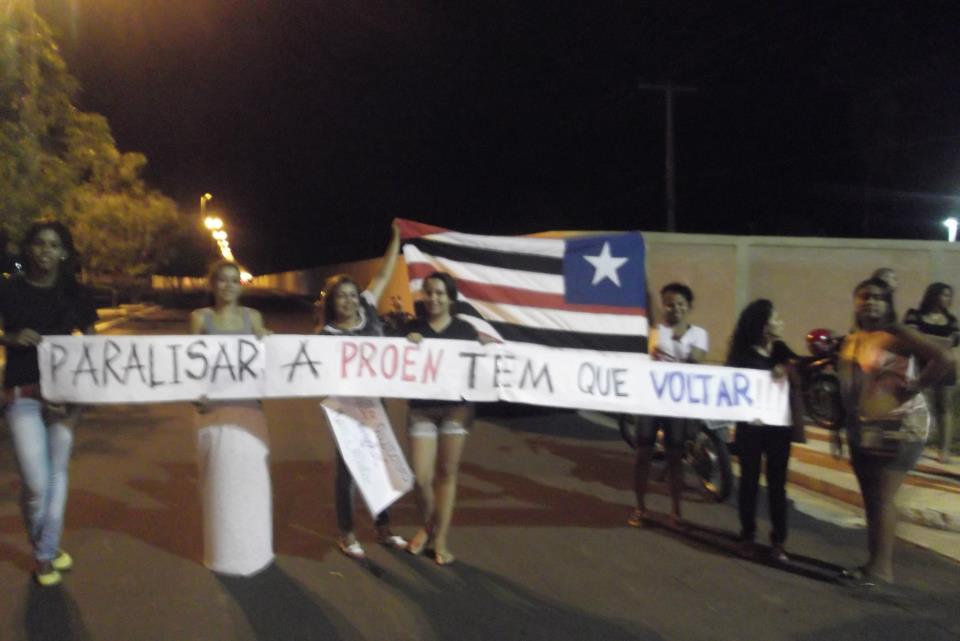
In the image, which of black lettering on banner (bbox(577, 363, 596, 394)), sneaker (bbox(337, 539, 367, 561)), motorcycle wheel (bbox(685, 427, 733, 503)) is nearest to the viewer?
sneaker (bbox(337, 539, 367, 561))

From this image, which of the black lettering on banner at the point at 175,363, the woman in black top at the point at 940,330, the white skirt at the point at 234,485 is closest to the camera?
the white skirt at the point at 234,485

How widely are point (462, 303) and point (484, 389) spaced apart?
2.37 ft

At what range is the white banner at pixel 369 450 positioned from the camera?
526 centimetres

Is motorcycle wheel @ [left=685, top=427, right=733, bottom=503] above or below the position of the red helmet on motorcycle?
below

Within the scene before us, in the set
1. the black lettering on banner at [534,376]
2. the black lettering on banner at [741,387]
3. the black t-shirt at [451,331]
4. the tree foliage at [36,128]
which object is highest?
the tree foliage at [36,128]

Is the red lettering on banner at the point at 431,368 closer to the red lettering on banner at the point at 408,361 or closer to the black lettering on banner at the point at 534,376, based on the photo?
the red lettering on banner at the point at 408,361

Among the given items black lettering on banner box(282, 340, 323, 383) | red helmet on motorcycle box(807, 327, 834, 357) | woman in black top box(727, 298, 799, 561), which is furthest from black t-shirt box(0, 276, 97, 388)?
red helmet on motorcycle box(807, 327, 834, 357)

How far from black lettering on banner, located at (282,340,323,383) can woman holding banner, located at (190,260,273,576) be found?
10.0 inches

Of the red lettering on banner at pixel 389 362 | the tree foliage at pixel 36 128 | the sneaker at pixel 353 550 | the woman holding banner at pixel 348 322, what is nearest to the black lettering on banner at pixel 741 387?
the red lettering on banner at pixel 389 362

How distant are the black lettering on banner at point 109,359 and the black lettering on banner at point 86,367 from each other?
0.19 feet

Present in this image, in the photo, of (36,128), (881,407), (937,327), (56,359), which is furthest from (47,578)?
(36,128)

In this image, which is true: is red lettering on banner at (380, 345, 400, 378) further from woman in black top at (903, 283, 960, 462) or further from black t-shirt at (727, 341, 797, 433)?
woman in black top at (903, 283, 960, 462)

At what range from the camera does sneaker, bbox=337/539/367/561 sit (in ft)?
17.9

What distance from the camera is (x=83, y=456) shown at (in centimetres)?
888
